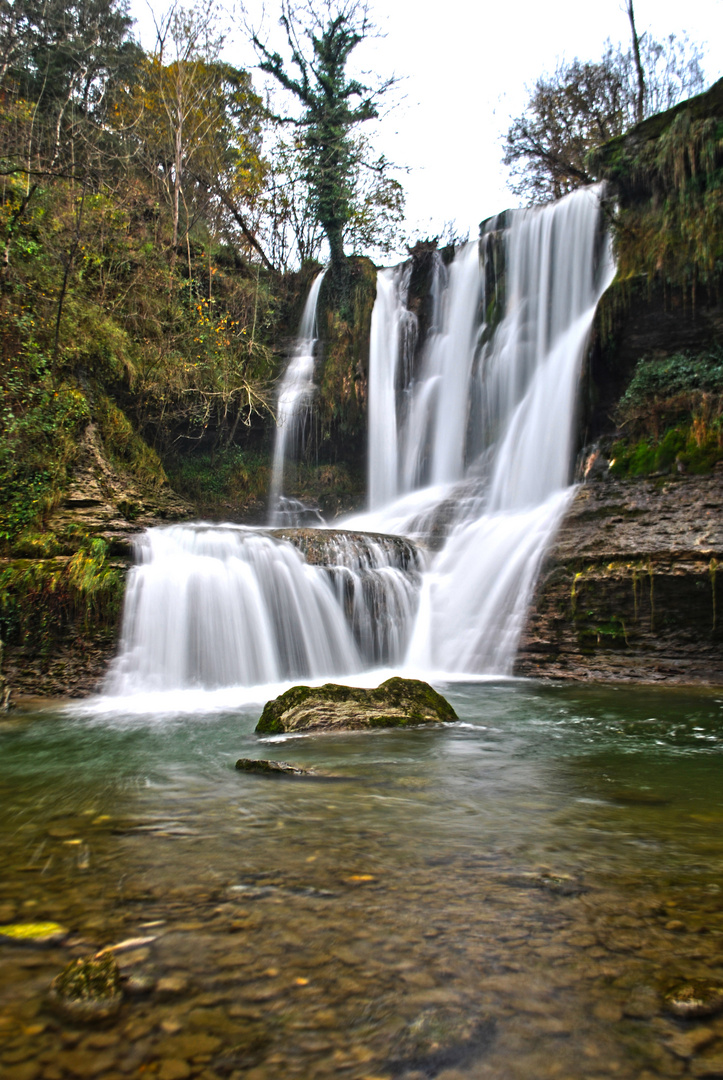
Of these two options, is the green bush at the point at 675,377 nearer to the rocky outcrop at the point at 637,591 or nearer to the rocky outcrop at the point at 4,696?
the rocky outcrop at the point at 637,591

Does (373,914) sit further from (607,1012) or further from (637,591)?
(637,591)

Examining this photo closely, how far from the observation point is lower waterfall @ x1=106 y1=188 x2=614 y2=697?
9.12 m

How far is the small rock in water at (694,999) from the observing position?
1562 millimetres

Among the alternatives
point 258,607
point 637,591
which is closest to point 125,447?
point 258,607

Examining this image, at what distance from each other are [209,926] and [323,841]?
2.82 ft

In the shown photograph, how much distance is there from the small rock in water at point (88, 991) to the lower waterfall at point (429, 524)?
688 cm

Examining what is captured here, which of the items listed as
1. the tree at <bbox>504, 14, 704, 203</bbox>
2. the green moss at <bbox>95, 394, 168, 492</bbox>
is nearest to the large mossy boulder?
the green moss at <bbox>95, 394, 168, 492</bbox>

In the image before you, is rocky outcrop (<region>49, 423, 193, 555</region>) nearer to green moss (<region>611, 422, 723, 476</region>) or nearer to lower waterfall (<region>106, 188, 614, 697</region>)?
lower waterfall (<region>106, 188, 614, 697</region>)

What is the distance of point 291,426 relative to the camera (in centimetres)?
1742

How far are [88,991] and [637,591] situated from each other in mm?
8222

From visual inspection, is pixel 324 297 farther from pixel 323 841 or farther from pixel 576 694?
pixel 323 841

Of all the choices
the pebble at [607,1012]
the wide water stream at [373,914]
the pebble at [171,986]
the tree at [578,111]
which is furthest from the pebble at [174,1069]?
the tree at [578,111]

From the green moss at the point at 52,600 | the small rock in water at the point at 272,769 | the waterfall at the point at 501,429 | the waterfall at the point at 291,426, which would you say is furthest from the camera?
the waterfall at the point at 291,426

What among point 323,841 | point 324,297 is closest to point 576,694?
point 323,841
